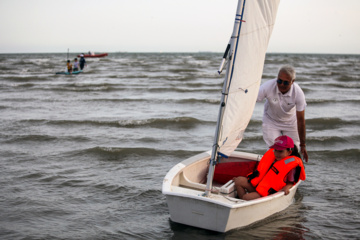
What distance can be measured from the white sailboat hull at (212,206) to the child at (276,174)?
131 millimetres

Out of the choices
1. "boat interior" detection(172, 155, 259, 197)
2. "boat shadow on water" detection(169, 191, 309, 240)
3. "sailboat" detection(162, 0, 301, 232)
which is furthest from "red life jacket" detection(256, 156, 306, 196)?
"boat interior" detection(172, 155, 259, 197)

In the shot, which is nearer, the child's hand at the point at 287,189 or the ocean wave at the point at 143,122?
the child's hand at the point at 287,189

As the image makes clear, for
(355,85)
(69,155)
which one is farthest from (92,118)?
(355,85)

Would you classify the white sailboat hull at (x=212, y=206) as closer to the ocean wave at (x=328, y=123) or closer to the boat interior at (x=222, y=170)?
the boat interior at (x=222, y=170)

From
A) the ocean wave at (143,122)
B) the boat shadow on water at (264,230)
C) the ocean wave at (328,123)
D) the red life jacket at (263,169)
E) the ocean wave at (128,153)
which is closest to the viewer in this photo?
the boat shadow on water at (264,230)

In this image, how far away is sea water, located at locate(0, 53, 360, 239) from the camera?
500cm

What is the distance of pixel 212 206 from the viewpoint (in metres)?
4.21

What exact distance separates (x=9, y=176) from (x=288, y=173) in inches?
187

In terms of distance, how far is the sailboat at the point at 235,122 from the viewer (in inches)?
157

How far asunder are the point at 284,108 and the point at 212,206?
177 centimetres

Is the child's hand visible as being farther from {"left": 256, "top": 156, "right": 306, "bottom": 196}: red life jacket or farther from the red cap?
the red cap

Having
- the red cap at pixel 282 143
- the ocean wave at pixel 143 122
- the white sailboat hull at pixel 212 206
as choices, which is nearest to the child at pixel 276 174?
the red cap at pixel 282 143

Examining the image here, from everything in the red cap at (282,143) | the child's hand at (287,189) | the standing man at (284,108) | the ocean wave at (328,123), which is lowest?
the ocean wave at (328,123)

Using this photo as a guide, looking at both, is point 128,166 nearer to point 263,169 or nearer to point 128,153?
point 128,153
